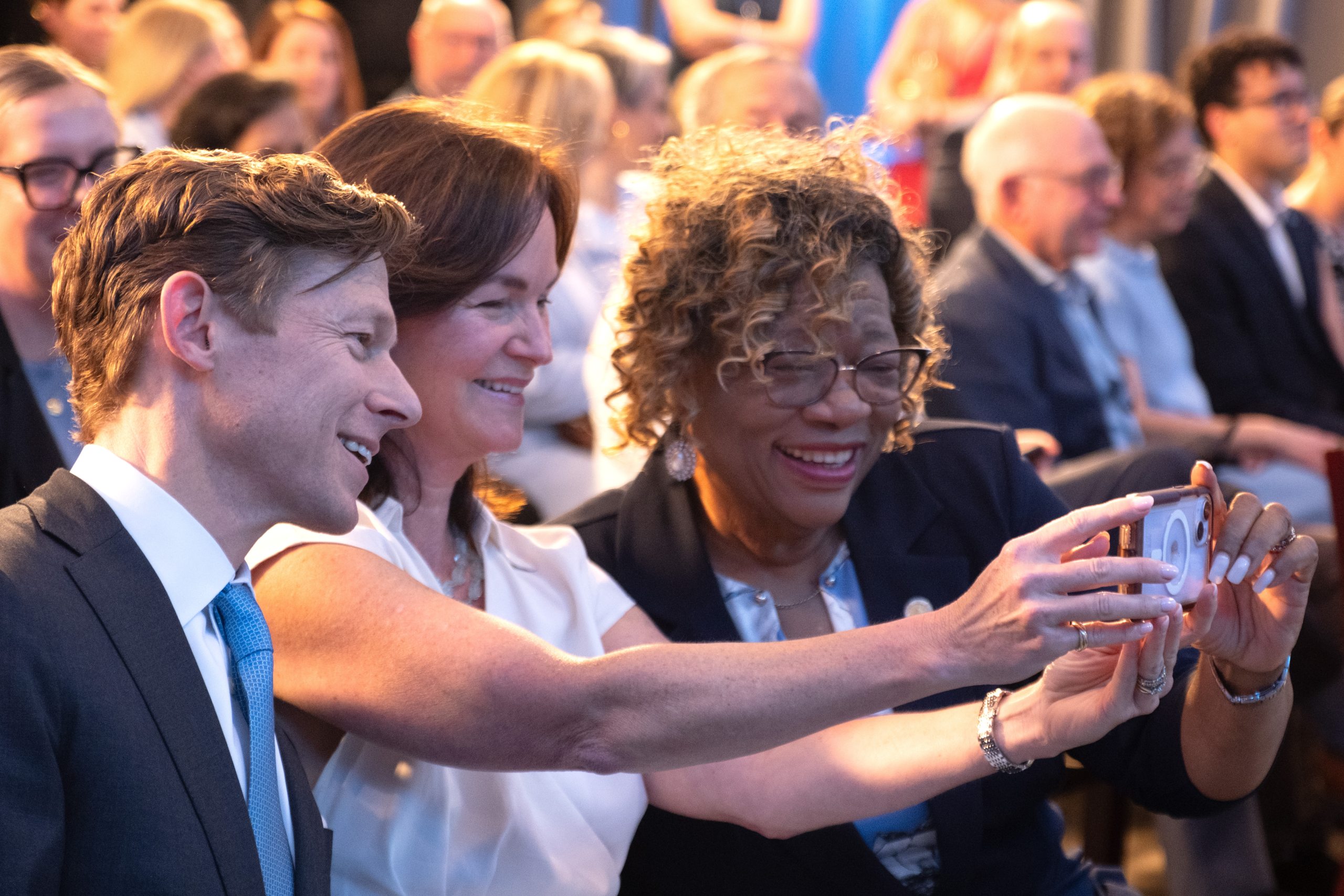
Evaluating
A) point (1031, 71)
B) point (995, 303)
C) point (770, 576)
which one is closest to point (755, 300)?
point (770, 576)

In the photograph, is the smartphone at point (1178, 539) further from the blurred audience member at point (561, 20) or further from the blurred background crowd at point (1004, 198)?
the blurred audience member at point (561, 20)

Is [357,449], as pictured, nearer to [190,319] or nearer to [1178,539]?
[190,319]

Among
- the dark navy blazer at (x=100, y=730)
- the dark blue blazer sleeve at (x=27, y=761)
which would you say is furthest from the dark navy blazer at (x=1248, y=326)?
the dark blue blazer sleeve at (x=27, y=761)

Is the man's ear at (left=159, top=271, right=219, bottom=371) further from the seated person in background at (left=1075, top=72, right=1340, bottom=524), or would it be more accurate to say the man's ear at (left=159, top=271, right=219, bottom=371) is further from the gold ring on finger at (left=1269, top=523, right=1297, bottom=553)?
the seated person in background at (left=1075, top=72, right=1340, bottom=524)


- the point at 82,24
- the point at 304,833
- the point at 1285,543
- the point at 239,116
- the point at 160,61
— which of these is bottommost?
the point at 304,833

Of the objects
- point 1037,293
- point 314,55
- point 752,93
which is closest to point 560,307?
point 752,93

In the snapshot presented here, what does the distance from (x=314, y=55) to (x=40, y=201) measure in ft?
10.5

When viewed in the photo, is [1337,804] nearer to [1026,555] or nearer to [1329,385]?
[1329,385]

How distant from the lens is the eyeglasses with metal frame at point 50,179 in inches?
89.7

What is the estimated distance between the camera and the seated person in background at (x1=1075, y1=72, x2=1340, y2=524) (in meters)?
3.98

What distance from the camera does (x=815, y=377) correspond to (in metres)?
1.90

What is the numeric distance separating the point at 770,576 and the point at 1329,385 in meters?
3.37

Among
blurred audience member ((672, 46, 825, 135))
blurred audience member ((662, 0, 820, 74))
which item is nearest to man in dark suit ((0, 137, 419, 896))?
blurred audience member ((672, 46, 825, 135))

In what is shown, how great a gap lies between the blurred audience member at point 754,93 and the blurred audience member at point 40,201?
7.66 ft
